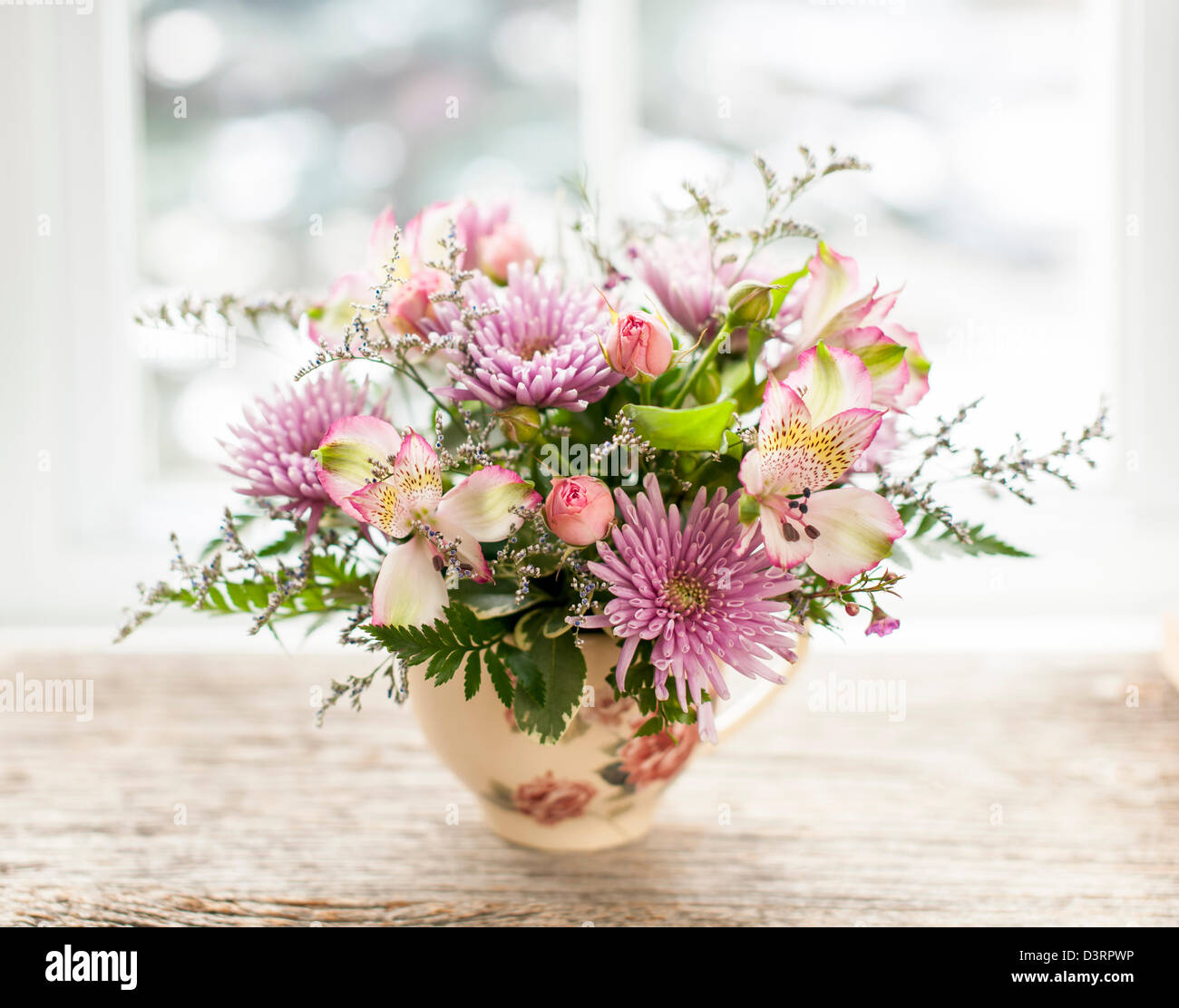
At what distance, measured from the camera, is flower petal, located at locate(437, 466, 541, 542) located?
1.43ft

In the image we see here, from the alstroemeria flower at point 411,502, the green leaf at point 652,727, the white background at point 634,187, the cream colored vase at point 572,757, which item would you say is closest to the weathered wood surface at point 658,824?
the cream colored vase at point 572,757

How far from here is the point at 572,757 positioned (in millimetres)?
573

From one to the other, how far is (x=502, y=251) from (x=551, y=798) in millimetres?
374

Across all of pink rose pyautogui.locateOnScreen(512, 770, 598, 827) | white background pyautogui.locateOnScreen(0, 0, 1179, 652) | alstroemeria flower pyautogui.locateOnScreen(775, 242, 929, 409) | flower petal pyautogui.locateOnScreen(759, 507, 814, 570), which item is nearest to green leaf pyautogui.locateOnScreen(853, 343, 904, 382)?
alstroemeria flower pyautogui.locateOnScreen(775, 242, 929, 409)

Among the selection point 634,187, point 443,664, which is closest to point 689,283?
point 443,664

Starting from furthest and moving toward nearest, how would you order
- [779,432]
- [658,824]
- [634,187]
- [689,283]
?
1. [634,187]
2. [658,824]
3. [689,283]
4. [779,432]

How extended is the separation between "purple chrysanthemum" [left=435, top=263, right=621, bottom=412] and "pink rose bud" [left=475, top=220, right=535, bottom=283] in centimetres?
7

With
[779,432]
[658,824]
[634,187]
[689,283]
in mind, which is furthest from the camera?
[634,187]

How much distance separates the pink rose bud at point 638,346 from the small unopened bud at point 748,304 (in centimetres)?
6

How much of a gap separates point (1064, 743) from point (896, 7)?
1.23 m

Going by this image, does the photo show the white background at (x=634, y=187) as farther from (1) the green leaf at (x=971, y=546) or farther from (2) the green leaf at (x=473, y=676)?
(2) the green leaf at (x=473, y=676)

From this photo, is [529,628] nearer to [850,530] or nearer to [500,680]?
[500,680]

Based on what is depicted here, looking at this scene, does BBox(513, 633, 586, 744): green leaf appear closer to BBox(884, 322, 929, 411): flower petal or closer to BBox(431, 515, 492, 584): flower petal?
BBox(431, 515, 492, 584): flower petal
